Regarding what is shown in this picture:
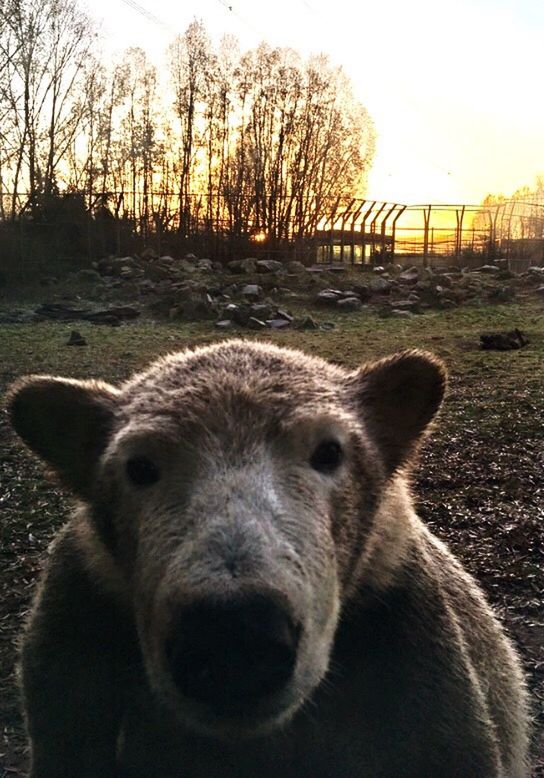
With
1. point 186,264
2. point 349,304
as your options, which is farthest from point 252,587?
point 349,304

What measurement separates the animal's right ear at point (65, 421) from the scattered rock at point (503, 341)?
11.3ft

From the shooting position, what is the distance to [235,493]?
988 millimetres

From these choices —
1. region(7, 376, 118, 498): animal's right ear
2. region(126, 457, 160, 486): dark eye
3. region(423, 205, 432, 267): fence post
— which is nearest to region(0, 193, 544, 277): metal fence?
region(423, 205, 432, 267): fence post

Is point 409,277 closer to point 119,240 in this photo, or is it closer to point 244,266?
point 244,266

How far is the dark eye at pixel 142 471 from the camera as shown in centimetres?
111

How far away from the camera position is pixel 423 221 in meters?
12.9

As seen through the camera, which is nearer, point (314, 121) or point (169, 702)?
point (169, 702)

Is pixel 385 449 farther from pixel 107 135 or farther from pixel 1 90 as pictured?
pixel 107 135

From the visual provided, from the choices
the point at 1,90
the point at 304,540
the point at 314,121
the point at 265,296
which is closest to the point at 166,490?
the point at 304,540

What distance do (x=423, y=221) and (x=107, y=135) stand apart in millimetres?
9094

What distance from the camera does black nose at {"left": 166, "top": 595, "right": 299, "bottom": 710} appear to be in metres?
0.81

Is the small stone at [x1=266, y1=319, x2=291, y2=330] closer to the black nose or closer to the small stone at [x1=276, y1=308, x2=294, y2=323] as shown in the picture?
the small stone at [x1=276, y1=308, x2=294, y2=323]

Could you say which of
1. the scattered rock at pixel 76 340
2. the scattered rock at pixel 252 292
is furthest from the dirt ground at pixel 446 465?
the scattered rock at pixel 252 292

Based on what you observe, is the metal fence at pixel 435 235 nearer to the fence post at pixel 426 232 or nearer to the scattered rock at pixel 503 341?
the fence post at pixel 426 232
